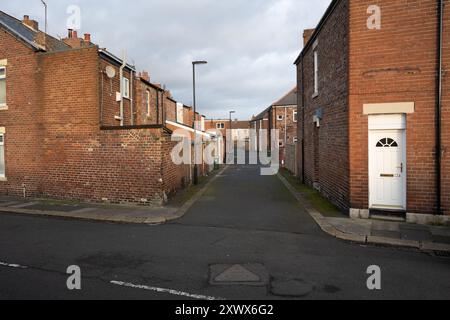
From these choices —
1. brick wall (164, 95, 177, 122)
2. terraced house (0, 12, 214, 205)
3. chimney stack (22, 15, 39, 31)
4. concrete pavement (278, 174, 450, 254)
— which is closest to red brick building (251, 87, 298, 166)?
brick wall (164, 95, 177, 122)

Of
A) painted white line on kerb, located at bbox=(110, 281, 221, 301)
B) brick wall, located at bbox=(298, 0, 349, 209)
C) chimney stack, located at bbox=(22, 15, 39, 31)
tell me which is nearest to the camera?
painted white line on kerb, located at bbox=(110, 281, 221, 301)

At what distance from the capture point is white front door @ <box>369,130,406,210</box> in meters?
9.52

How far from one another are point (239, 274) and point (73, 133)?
33.3 feet

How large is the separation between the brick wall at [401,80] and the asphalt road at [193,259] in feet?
8.90

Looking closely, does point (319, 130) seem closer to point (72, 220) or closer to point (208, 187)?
point (208, 187)

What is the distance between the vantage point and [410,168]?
9.24 metres

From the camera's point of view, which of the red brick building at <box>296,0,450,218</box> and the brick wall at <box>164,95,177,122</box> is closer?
the red brick building at <box>296,0,450,218</box>

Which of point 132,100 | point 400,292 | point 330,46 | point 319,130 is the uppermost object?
point 330,46

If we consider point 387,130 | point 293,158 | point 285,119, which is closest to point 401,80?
point 387,130

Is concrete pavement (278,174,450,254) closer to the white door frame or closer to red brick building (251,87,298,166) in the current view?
the white door frame

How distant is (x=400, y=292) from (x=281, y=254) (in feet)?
7.77

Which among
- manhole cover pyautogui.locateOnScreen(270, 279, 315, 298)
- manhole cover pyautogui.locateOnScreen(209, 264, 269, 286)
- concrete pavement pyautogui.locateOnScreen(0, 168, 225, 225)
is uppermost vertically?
concrete pavement pyautogui.locateOnScreen(0, 168, 225, 225)

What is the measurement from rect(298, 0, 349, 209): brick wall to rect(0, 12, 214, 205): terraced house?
6073mm

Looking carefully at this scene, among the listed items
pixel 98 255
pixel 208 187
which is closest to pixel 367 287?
pixel 98 255
